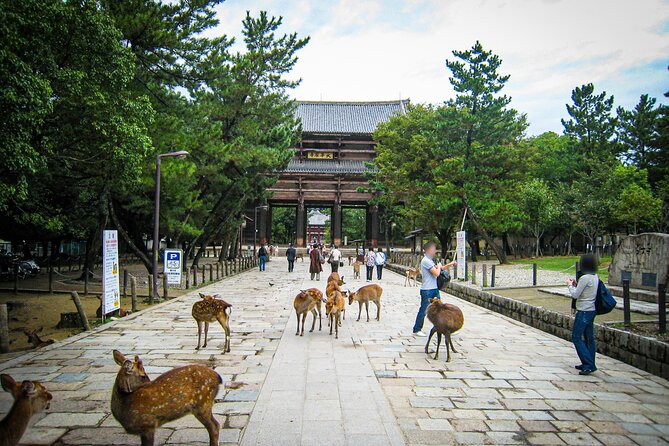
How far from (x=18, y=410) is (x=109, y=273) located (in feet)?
23.4

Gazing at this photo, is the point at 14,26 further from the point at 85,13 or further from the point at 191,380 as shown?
the point at 191,380

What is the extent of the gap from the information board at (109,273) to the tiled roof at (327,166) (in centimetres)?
3420

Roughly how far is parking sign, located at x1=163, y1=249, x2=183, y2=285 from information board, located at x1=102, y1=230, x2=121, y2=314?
13.5 ft

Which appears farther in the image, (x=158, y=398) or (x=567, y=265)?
(x=567, y=265)

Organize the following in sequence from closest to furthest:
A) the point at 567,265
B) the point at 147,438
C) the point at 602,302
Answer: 1. the point at 147,438
2. the point at 602,302
3. the point at 567,265

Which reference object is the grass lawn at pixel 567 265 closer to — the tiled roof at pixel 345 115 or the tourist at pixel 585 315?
the tourist at pixel 585 315

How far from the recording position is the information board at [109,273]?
9500 millimetres

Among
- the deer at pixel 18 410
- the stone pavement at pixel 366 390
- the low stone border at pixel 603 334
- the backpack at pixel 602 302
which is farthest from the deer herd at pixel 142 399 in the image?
the low stone border at pixel 603 334

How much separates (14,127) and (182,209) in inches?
388

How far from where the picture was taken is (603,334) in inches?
300

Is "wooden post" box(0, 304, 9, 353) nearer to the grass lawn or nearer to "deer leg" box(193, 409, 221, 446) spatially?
"deer leg" box(193, 409, 221, 446)

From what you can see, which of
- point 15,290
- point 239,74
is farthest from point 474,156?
point 15,290

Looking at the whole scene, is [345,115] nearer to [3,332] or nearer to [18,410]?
[3,332]

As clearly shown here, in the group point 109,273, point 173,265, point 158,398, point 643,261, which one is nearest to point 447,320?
point 158,398
